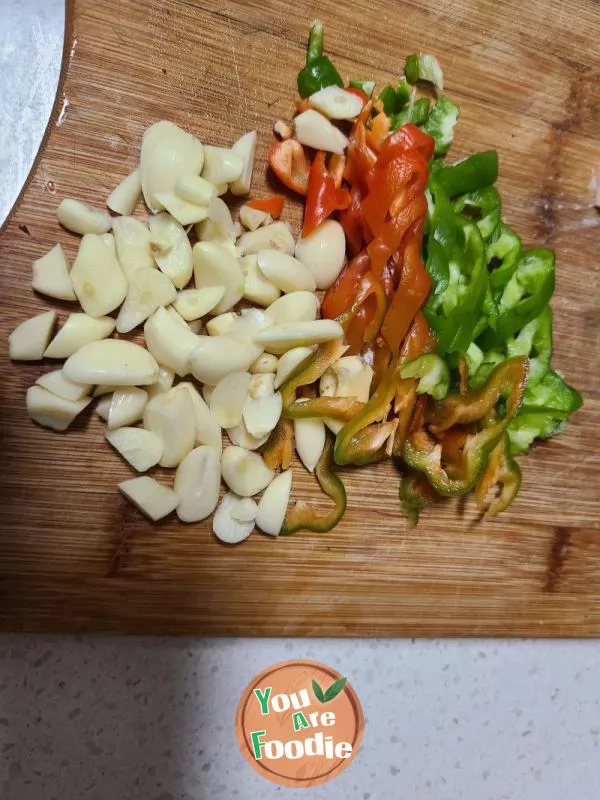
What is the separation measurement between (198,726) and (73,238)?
0.91 m

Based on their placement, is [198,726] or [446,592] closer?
[198,726]

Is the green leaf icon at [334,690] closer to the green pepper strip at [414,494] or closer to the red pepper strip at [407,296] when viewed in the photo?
the green pepper strip at [414,494]

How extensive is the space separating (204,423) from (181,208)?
1.21 ft

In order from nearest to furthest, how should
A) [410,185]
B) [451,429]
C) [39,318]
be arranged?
[39,318] < [410,185] < [451,429]

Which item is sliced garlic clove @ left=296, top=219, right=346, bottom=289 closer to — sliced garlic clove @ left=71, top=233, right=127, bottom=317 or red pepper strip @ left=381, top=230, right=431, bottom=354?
red pepper strip @ left=381, top=230, right=431, bottom=354

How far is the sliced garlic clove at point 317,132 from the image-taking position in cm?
120

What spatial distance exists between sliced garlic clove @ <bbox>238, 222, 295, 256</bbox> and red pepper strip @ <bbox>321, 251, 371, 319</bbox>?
0.38ft

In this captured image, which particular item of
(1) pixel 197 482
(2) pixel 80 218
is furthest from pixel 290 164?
(1) pixel 197 482

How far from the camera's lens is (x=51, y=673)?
3.82 feet

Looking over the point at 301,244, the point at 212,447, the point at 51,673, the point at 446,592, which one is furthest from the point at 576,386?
the point at 51,673

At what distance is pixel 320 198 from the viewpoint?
1200 mm

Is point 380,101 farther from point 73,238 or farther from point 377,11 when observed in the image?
point 73,238

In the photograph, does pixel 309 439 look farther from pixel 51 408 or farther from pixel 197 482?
pixel 51 408

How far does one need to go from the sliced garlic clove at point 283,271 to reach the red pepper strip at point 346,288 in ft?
0.19
